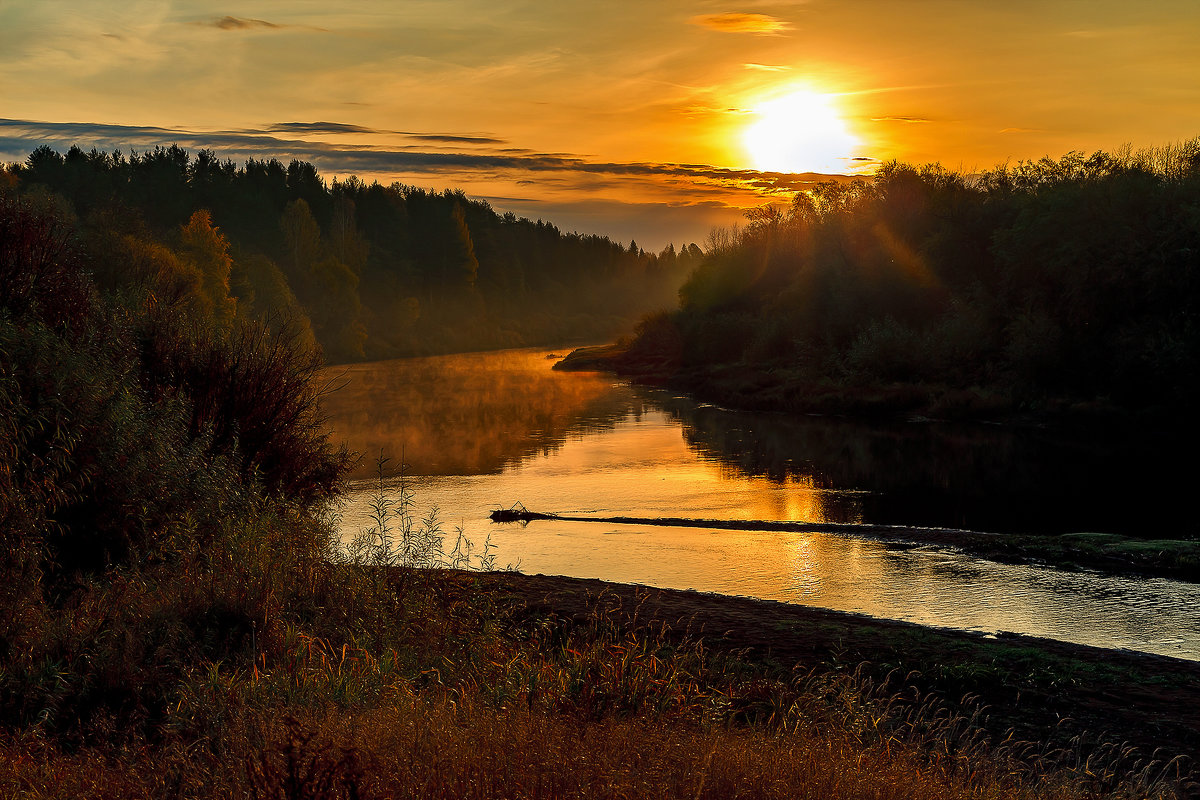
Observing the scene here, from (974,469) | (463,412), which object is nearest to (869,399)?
(974,469)

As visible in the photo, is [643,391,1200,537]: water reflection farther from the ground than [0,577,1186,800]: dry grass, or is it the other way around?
[0,577,1186,800]: dry grass

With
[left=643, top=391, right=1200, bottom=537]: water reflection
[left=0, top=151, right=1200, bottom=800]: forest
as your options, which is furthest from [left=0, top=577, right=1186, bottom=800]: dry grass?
[left=643, top=391, right=1200, bottom=537]: water reflection

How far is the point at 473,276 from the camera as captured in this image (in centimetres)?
12950

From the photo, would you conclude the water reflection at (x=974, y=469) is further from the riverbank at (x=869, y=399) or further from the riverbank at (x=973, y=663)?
the riverbank at (x=973, y=663)

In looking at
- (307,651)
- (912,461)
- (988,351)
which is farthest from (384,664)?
(988,351)

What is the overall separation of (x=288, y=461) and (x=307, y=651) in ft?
31.4

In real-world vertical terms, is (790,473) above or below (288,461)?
below

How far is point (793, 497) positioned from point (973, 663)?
55.5 feet

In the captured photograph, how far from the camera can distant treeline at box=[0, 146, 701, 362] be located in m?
56.8

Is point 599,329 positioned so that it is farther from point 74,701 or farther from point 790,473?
point 74,701

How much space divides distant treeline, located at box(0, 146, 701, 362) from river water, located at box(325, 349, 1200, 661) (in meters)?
14.9

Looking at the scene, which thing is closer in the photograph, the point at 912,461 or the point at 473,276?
the point at 912,461

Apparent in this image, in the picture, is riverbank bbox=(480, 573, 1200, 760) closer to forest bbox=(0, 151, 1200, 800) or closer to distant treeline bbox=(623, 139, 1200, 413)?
forest bbox=(0, 151, 1200, 800)

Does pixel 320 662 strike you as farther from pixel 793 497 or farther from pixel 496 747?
pixel 793 497
